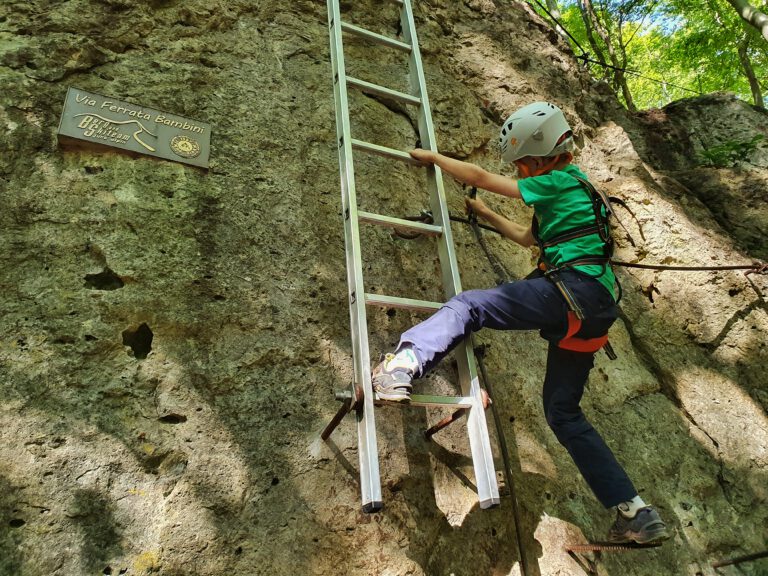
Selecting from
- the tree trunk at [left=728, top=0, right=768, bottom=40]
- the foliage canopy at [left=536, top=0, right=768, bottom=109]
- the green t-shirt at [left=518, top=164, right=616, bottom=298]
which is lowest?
the foliage canopy at [left=536, top=0, right=768, bottom=109]

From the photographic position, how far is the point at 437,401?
9.09 ft

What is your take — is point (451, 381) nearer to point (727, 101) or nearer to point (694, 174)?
point (694, 174)

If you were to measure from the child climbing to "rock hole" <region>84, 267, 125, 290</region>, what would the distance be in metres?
1.49

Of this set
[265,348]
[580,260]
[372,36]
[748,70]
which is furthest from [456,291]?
[748,70]

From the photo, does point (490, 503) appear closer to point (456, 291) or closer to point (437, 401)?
point (437, 401)

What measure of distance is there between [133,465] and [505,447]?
1860mm

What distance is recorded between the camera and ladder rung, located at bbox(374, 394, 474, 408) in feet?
8.64

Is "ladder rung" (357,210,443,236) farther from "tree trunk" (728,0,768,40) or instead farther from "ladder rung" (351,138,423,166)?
"tree trunk" (728,0,768,40)

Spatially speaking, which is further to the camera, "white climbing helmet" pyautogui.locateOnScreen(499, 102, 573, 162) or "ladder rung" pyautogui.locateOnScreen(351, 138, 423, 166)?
"ladder rung" pyautogui.locateOnScreen(351, 138, 423, 166)

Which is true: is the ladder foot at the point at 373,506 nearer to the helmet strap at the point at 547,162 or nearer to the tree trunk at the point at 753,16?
the helmet strap at the point at 547,162

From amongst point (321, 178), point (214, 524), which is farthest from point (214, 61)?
point (214, 524)

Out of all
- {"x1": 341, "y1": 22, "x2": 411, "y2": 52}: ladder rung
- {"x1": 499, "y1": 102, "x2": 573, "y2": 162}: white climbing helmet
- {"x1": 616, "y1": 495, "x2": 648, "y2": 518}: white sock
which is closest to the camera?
{"x1": 616, "y1": 495, "x2": 648, "y2": 518}: white sock

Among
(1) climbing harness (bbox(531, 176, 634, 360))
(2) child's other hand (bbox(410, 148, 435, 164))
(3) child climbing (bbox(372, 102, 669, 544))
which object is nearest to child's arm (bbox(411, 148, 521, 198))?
(3) child climbing (bbox(372, 102, 669, 544))

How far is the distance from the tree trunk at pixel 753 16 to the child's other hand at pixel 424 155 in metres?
7.97
